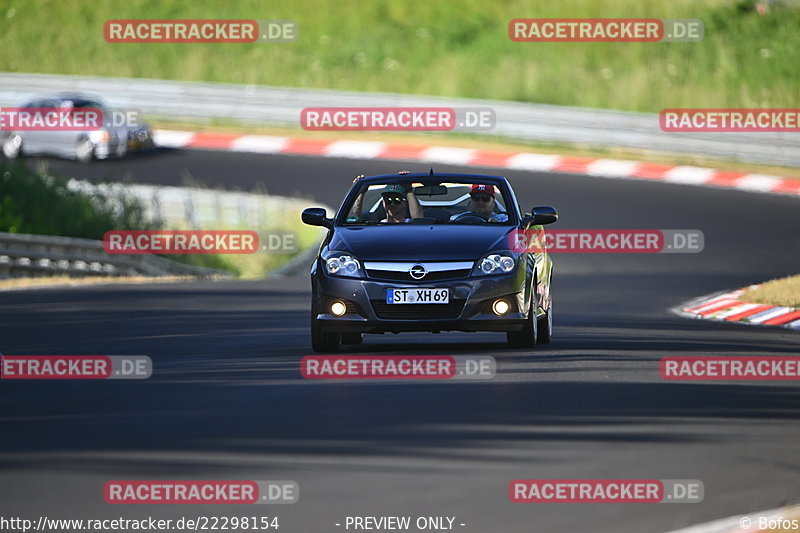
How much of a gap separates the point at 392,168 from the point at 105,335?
18.4 meters

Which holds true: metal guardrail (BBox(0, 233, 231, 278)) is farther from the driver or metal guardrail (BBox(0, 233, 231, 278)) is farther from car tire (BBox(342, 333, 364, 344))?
the driver

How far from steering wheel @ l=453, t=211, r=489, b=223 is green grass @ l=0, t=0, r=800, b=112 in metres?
27.1

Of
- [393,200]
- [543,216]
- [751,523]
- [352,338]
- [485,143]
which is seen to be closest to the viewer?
[751,523]

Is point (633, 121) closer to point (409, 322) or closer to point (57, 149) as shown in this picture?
point (57, 149)

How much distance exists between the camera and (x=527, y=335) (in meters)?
13.3

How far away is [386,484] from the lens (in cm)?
780

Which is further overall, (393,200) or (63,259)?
(63,259)

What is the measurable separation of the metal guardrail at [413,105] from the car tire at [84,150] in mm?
4426
